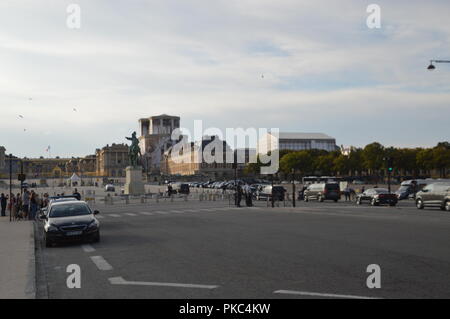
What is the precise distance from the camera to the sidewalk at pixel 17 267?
1007cm

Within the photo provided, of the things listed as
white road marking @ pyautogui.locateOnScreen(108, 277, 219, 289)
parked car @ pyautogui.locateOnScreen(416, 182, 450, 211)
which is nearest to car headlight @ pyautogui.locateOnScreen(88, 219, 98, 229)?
white road marking @ pyautogui.locateOnScreen(108, 277, 219, 289)

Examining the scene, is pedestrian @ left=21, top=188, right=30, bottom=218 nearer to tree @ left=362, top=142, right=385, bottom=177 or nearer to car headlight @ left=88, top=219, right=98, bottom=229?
car headlight @ left=88, top=219, right=98, bottom=229

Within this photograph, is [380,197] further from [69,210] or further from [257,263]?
[257,263]

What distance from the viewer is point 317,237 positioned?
62.5 ft

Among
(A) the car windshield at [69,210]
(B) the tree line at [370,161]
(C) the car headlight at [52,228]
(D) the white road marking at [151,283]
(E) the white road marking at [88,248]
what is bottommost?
(E) the white road marking at [88,248]

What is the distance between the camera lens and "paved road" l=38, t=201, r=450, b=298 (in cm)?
991

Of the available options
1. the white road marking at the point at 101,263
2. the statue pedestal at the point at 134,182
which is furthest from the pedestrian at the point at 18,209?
the statue pedestal at the point at 134,182

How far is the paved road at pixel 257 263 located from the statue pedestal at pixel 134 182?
50081 millimetres

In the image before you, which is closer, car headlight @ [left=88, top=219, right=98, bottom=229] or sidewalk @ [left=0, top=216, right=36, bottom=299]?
sidewalk @ [left=0, top=216, right=36, bottom=299]

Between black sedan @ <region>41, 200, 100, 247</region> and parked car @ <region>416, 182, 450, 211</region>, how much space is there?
79.2 feet

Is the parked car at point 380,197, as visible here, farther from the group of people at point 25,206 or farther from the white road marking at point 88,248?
the white road marking at point 88,248

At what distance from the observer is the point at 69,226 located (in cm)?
1836

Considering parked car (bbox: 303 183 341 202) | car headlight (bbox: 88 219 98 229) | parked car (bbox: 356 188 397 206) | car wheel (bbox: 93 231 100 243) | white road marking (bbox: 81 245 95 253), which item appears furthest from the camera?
parked car (bbox: 303 183 341 202)

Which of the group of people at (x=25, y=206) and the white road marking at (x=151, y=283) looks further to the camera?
the group of people at (x=25, y=206)
